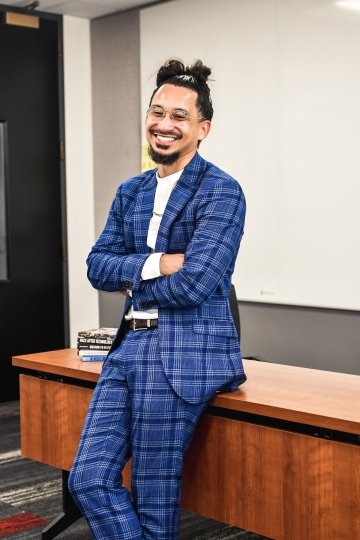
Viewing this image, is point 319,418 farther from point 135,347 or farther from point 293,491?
point 135,347

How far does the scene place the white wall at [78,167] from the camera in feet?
19.8

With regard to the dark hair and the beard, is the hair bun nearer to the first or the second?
the dark hair

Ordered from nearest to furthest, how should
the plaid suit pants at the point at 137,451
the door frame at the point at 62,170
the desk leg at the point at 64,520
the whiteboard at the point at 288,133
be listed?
the plaid suit pants at the point at 137,451 → the desk leg at the point at 64,520 → the whiteboard at the point at 288,133 → the door frame at the point at 62,170

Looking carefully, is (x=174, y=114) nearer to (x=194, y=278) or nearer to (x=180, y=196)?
(x=180, y=196)

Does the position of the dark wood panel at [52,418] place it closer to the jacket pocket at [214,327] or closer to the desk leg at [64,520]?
the desk leg at [64,520]

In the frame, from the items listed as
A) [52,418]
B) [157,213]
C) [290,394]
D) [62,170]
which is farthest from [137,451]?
[62,170]

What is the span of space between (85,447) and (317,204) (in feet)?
8.64

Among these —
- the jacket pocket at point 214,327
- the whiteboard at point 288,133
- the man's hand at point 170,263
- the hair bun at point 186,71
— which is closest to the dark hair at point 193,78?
the hair bun at point 186,71

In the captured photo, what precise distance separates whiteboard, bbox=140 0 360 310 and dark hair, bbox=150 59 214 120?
2.05 metres

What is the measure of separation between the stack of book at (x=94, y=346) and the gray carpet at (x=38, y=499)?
28.8 inches

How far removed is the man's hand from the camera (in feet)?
8.09

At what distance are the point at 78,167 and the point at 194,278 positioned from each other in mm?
3837

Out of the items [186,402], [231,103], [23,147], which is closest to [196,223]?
[186,402]

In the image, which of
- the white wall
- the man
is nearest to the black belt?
the man
